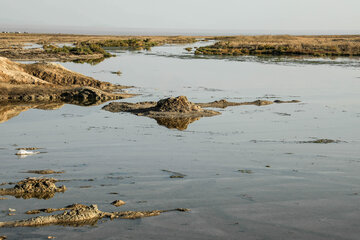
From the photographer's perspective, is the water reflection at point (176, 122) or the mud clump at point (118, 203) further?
the water reflection at point (176, 122)

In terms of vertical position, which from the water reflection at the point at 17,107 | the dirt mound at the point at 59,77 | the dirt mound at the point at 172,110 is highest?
the dirt mound at the point at 59,77

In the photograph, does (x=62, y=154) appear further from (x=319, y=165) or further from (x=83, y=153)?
(x=319, y=165)

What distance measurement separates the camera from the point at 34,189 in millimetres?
10023

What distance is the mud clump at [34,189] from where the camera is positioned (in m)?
9.82

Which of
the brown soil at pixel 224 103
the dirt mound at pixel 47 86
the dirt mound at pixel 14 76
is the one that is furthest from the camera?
the dirt mound at pixel 14 76

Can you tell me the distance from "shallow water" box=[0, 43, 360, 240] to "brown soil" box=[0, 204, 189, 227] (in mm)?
185

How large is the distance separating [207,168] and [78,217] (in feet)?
14.0

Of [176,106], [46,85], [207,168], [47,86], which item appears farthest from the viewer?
[46,85]

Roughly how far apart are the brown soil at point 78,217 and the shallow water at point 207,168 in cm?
18

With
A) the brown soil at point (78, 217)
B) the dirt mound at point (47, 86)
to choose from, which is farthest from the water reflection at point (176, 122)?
the brown soil at point (78, 217)

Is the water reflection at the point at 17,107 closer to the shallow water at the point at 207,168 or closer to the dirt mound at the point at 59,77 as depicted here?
the shallow water at the point at 207,168

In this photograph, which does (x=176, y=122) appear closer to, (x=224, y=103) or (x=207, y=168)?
(x=224, y=103)

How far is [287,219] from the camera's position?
8.73 m

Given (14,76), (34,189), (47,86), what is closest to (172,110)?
(47,86)
